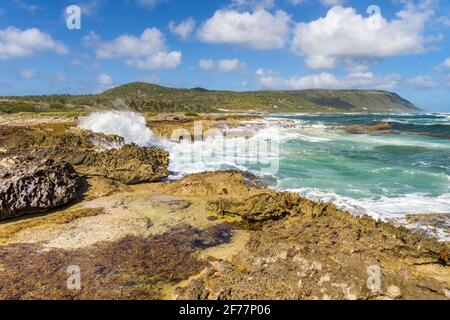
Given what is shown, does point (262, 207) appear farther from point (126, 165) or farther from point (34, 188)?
point (126, 165)

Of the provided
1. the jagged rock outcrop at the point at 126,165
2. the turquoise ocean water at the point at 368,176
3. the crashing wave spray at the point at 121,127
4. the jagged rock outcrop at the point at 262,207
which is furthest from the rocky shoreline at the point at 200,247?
the crashing wave spray at the point at 121,127

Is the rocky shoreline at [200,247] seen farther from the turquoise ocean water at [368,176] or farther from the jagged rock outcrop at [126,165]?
the turquoise ocean water at [368,176]

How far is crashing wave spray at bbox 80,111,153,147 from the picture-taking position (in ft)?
100

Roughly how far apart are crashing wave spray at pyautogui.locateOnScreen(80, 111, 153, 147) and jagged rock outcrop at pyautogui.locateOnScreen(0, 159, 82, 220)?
17.3 meters

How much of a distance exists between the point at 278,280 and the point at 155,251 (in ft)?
10.0

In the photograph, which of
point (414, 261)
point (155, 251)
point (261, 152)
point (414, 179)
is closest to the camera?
point (414, 261)

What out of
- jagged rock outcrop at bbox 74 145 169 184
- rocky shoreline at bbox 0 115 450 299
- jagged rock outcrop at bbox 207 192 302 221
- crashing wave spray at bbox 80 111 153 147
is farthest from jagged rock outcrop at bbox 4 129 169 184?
crashing wave spray at bbox 80 111 153 147

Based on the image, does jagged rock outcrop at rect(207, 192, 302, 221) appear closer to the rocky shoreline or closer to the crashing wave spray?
the rocky shoreline

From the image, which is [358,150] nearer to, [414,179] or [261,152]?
[261,152]

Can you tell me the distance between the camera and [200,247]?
9.01 m

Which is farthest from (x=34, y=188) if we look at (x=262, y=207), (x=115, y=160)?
(x=262, y=207)

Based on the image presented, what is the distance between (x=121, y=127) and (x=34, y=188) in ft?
67.0
